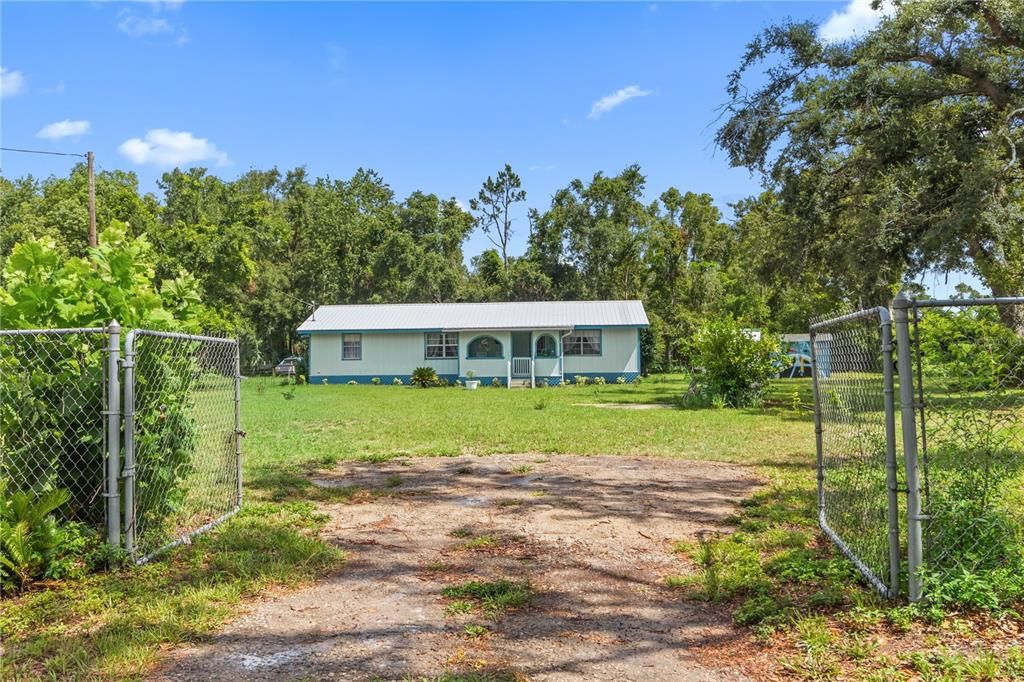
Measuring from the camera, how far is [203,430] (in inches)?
225

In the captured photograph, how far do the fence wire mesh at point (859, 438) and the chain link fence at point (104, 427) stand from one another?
439 cm

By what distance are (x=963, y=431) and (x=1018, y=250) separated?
46.4 ft

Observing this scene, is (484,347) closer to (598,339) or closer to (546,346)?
(546,346)

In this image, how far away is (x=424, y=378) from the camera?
28.4 metres

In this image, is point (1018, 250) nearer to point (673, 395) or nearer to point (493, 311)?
point (673, 395)

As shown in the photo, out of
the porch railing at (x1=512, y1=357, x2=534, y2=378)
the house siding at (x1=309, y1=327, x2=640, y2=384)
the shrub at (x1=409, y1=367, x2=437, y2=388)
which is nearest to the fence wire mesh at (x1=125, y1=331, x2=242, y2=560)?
the shrub at (x1=409, y1=367, x2=437, y2=388)

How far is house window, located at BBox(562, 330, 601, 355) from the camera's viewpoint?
28.8m

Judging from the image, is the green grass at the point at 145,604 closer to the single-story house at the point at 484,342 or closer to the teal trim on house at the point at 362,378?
the single-story house at the point at 484,342

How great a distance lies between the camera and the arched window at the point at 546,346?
28.9m

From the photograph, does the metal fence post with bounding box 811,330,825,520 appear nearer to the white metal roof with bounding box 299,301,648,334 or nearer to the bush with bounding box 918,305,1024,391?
the bush with bounding box 918,305,1024,391

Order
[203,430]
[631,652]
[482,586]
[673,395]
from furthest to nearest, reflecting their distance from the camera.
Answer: [673,395], [203,430], [482,586], [631,652]

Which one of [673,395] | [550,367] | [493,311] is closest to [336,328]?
[493,311]

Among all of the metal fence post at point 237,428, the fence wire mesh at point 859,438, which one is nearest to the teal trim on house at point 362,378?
the metal fence post at point 237,428

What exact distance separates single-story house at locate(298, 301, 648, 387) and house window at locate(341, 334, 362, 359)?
0.14 feet
